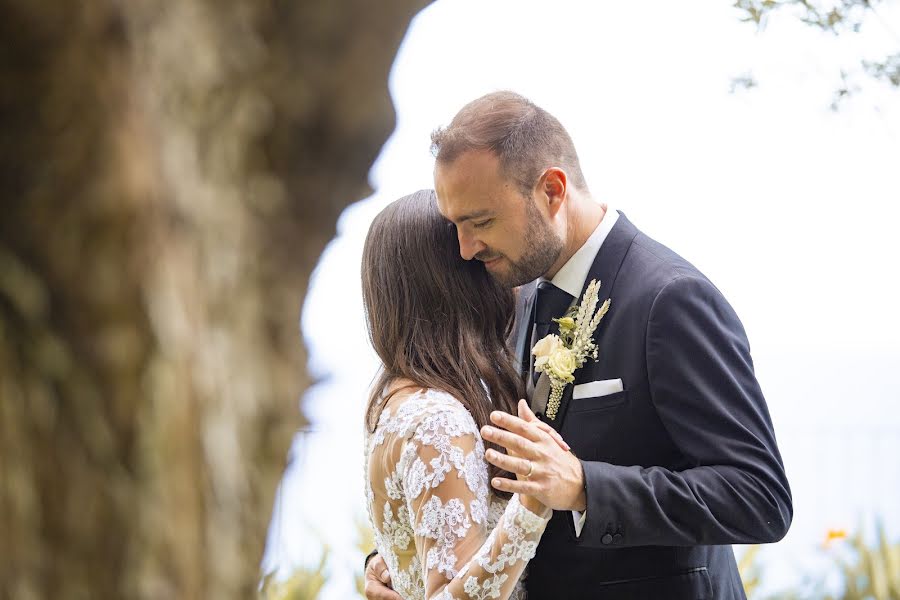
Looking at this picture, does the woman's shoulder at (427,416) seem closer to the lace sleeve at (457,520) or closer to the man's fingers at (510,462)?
the lace sleeve at (457,520)

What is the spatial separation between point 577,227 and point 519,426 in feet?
3.07

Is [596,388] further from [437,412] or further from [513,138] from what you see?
[513,138]

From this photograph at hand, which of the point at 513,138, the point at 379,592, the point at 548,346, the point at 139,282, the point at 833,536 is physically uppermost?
the point at 513,138

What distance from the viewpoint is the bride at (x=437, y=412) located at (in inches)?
82.7

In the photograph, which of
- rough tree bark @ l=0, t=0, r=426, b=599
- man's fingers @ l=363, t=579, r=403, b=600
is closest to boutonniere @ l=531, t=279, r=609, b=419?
man's fingers @ l=363, t=579, r=403, b=600

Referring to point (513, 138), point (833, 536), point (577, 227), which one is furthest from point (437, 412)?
point (833, 536)

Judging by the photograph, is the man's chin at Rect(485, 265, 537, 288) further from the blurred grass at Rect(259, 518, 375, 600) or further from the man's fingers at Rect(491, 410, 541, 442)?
the blurred grass at Rect(259, 518, 375, 600)

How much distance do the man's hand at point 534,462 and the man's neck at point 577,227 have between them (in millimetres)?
779

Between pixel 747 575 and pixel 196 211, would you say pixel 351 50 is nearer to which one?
pixel 196 211

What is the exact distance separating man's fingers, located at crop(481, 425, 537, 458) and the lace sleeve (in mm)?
145

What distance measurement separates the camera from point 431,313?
8.20 ft

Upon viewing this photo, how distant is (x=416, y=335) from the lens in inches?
96.8

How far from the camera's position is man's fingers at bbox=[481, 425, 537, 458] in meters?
1.93

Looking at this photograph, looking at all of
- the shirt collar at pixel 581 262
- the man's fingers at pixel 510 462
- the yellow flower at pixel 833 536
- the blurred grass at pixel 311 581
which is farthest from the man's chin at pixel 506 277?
the yellow flower at pixel 833 536
